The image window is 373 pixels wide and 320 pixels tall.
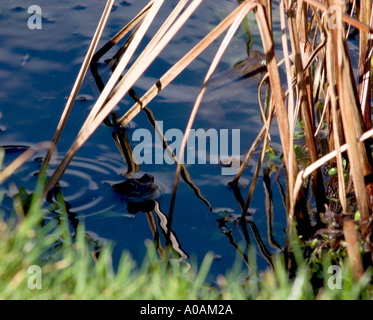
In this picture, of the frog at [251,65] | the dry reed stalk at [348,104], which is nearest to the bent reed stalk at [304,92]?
the dry reed stalk at [348,104]

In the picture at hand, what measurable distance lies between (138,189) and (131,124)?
1.26ft

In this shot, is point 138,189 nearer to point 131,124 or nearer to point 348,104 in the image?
point 131,124

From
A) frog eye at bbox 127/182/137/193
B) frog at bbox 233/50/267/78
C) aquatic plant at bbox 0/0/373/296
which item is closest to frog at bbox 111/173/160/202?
frog eye at bbox 127/182/137/193

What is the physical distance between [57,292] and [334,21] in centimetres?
101

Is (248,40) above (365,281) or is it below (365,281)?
above

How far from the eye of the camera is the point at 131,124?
225cm

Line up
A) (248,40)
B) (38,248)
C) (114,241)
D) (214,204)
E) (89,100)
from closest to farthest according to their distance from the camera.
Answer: (38,248)
(114,241)
(214,204)
(89,100)
(248,40)

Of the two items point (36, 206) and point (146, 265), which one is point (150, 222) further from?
point (36, 206)

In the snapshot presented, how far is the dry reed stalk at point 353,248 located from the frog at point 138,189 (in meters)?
0.75

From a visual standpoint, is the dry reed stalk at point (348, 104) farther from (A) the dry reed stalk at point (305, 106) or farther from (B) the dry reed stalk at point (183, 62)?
(B) the dry reed stalk at point (183, 62)

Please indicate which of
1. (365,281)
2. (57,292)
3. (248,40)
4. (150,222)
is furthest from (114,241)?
(248,40)

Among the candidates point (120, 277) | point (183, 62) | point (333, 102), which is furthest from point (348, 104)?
point (120, 277)

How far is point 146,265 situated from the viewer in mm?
1596

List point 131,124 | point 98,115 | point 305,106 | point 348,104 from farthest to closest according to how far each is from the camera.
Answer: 1. point 131,124
2. point 98,115
3. point 305,106
4. point 348,104
